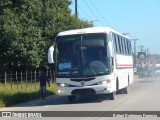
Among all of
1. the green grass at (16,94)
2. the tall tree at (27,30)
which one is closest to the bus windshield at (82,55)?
the green grass at (16,94)

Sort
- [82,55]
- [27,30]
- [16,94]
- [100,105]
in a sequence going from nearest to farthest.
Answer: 1. [100,105]
2. [82,55]
3. [16,94]
4. [27,30]

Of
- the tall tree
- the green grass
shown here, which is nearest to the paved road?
the green grass

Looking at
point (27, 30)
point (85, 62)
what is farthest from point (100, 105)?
point (27, 30)

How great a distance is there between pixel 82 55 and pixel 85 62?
382 mm

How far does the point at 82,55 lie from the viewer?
19.4 metres

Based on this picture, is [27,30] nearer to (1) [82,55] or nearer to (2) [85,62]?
(1) [82,55]

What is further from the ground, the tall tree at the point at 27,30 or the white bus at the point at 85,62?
the tall tree at the point at 27,30

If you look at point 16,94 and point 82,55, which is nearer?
point 82,55

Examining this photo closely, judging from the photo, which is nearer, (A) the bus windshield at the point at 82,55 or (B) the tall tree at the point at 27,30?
(A) the bus windshield at the point at 82,55

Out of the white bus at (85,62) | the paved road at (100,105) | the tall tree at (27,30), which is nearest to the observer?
the paved road at (100,105)

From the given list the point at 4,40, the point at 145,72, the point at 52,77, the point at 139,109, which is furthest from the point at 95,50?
the point at 145,72

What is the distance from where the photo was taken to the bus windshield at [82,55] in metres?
19.2

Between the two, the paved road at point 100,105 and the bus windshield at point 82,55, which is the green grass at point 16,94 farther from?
the bus windshield at point 82,55

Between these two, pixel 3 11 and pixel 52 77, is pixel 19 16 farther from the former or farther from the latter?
pixel 52 77
